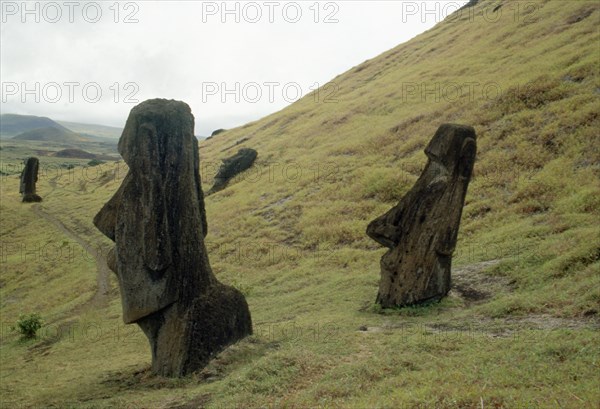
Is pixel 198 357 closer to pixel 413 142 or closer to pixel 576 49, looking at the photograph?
pixel 413 142

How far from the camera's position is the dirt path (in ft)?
79.6

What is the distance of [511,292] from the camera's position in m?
13.8

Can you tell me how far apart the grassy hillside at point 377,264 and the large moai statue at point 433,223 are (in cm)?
64

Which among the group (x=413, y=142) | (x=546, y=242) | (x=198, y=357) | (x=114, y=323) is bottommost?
(x=114, y=323)

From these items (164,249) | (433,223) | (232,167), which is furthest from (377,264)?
(232,167)

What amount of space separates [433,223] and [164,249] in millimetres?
7126

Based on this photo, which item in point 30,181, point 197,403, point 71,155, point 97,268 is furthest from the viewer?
point 71,155

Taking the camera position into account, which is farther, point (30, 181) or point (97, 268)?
point (30, 181)

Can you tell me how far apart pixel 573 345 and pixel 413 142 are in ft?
91.2

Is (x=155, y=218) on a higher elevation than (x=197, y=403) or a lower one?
higher

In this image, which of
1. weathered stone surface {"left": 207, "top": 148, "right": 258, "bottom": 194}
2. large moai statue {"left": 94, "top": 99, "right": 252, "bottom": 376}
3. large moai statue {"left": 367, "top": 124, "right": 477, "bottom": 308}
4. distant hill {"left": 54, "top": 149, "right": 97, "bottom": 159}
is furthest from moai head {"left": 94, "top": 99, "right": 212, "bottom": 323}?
distant hill {"left": 54, "top": 149, "right": 97, "bottom": 159}

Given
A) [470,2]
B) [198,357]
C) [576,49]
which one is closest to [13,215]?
[198,357]

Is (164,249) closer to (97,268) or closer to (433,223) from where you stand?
(433,223)

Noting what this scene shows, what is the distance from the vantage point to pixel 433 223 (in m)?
14.1
